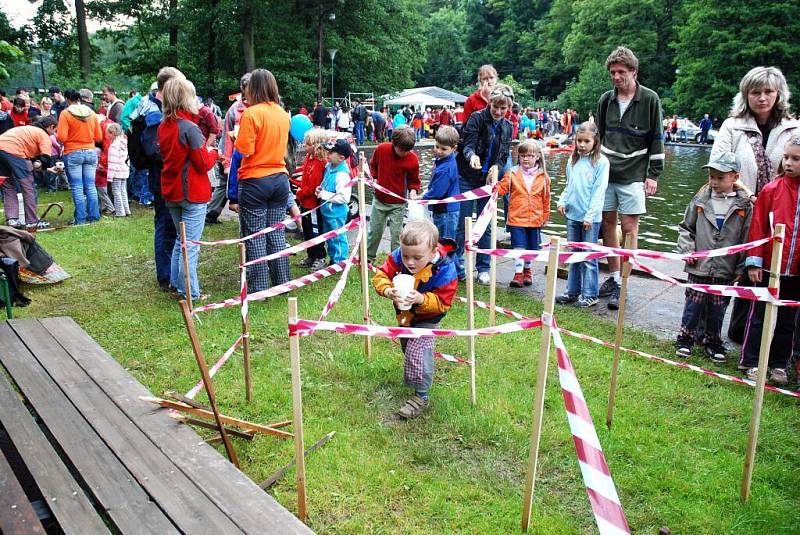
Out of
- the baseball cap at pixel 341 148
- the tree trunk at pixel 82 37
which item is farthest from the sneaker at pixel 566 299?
the tree trunk at pixel 82 37

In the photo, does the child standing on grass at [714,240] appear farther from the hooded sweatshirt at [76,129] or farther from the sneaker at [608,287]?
the hooded sweatshirt at [76,129]

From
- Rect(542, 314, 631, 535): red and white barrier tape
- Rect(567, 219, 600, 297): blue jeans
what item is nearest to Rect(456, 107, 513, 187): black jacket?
Rect(567, 219, 600, 297): blue jeans

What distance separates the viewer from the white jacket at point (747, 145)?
5.08 meters

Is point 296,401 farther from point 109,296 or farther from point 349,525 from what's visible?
point 109,296

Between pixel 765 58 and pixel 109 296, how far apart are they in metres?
45.7

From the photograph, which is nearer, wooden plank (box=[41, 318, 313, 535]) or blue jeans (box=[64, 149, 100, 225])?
wooden plank (box=[41, 318, 313, 535])

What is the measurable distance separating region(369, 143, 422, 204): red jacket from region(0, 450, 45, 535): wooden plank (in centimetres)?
525

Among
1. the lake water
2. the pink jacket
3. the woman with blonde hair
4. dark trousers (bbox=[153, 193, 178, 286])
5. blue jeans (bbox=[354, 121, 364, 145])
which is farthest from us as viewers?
blue jeans (bbox=[354, 121, 364, 145])

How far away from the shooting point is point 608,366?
493cm

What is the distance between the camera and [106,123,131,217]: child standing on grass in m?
10.7

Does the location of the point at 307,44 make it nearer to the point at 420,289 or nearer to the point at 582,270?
the point at 582,270

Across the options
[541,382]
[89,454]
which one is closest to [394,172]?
[541,382]

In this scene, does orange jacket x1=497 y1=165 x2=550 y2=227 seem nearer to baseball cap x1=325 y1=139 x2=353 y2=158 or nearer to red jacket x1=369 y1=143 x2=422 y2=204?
red jacket x1=369 y1=143 x2=422 y2=204

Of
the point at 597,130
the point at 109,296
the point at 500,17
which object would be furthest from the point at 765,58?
the point at 500,17
